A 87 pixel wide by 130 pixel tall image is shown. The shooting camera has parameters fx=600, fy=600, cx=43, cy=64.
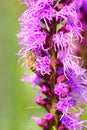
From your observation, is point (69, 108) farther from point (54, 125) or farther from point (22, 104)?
point (22, 104)

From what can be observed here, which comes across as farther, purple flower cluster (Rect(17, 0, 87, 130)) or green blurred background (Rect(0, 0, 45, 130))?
green blurred background (Rect(0, 0, 45, 130))

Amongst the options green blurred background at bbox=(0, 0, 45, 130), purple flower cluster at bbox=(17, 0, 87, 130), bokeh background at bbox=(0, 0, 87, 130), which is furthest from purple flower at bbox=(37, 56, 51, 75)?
green blurred background at bbox=(0, 0, 45, 130)

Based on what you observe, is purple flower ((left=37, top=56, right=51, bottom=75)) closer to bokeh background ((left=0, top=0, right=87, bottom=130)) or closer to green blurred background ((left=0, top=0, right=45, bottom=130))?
bokeh background ((left=0, top=0, right=87, bottom=130))

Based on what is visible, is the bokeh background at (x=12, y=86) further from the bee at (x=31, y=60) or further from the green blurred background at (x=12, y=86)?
the bee at (x=31, y=60)

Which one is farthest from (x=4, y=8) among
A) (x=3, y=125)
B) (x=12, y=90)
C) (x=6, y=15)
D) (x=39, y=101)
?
(x=39, y=101)

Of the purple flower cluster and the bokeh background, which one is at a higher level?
the purple flower cluster

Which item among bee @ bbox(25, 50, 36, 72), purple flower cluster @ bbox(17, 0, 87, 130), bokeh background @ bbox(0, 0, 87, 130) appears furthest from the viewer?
bokeh background @ bbox(0, 0, 87, 130)

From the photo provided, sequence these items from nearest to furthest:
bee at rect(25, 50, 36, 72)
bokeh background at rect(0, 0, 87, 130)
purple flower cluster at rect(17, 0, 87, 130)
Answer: purple flower cluster at rect(17, 0, 87, 130) → bee at rect(25, 50, 36, 72) → bokeh background at rect(0, 0, 87, 130)

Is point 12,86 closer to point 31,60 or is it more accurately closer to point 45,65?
point 31,60
